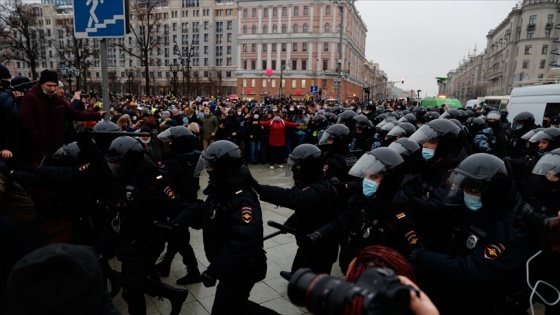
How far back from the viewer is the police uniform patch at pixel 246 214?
3016mm

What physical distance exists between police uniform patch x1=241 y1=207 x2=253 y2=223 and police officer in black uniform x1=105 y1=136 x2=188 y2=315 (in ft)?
3.16

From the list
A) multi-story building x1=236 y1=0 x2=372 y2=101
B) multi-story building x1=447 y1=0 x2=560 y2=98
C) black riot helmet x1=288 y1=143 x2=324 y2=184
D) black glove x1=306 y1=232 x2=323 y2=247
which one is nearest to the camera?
black glove x1=306 y1=232 x2=323 y2=247

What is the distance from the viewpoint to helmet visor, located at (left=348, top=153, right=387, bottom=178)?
3004mm

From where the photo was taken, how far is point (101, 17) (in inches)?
174

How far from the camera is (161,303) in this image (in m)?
4.23

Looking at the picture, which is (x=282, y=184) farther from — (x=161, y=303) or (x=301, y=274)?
(x=301, y=274)

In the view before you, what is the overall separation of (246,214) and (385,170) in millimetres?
1218

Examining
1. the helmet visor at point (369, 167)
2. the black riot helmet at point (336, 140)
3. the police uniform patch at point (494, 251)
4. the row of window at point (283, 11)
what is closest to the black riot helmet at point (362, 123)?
the black riot helmet at point (336, 140)

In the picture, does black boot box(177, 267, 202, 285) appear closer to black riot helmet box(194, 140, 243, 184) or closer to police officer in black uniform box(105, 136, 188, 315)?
police officer in black uniform box(105, 136, 188, 315)

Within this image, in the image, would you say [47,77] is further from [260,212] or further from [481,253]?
[481,253]

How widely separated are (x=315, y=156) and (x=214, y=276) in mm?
1775

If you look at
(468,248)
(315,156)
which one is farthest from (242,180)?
(468,248)

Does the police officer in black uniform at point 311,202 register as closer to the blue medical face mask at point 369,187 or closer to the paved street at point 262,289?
the paved street at point 262,289

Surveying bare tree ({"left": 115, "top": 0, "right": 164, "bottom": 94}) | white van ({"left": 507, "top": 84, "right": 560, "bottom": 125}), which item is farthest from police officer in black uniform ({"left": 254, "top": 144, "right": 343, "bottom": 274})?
bare tree ({"left": 115, "top": 0, "right": 164, "bottom": 94})
